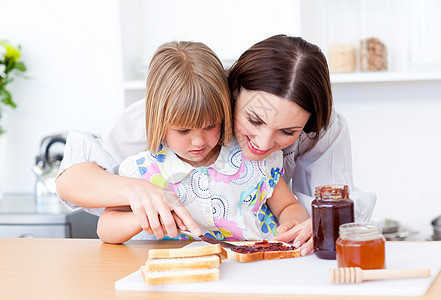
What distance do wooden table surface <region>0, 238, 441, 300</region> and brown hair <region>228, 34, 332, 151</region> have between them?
1.25ft

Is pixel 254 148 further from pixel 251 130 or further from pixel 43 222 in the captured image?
pixel 43 222

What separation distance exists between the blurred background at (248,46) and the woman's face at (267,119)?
973 millimetres

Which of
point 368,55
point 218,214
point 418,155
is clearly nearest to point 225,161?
point 218,214

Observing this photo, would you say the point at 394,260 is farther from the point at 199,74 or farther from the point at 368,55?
the point at 368,55

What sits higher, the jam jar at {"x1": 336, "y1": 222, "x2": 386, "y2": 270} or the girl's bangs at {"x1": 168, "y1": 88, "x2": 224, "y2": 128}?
the girl's bangs at {"x1": 168, "y1": 88, "x2": 224, "y2": 128}

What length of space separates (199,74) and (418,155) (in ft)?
Answer: 4.85

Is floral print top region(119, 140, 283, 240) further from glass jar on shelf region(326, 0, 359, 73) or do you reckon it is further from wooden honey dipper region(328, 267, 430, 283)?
glass jar on shelf region(326, 0, 359, 73)

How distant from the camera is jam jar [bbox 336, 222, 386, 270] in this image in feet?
3.15

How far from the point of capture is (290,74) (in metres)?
1.30

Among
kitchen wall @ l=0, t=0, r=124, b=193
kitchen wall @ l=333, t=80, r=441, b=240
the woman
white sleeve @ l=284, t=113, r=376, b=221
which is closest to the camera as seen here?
the woman

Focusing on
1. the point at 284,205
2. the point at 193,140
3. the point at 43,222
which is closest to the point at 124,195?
the point at 193,140

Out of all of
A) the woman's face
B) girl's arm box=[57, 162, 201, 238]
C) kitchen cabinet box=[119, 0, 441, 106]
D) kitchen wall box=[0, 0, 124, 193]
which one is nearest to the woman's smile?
the woman's face

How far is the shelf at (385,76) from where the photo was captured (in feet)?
7.23

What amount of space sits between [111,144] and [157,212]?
12.4 inches
